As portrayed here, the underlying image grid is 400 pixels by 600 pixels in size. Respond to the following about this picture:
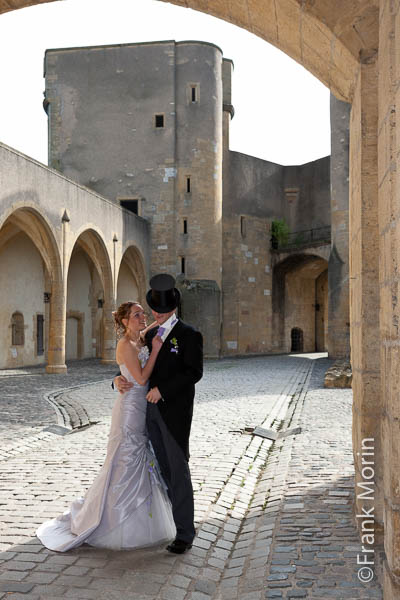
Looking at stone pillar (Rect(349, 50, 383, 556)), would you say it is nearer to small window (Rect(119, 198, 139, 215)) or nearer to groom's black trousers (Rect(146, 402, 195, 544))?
groom's black trousers (Rect(146, 402, 195, 544))

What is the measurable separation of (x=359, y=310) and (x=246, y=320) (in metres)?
27.8

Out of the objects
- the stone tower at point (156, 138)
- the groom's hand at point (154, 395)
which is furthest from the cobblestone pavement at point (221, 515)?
the stone tower at point (156, 138)

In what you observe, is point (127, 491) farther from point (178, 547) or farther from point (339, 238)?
point (339, 238)

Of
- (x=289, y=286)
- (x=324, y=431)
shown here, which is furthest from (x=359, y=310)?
(x=289, y=286)

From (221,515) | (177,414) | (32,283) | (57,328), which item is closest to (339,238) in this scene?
(32,283)

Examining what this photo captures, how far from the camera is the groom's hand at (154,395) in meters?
4.02

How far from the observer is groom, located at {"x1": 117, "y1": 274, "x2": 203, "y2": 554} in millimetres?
3945

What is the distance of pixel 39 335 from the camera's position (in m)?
23.4

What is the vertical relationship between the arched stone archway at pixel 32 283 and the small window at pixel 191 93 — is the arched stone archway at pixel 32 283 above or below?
below

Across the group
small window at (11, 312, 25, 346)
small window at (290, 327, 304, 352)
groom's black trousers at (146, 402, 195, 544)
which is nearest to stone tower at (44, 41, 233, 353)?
small window at (11, 312, 25, 346)

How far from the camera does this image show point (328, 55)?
13.2ft

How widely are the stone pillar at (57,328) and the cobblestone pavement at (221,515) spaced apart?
8962 millimetres

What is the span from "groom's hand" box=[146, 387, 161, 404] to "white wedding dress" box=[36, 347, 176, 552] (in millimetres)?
158

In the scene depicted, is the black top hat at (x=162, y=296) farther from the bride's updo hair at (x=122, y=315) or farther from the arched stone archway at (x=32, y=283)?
the arched stone archway at (x=32, y=283)
